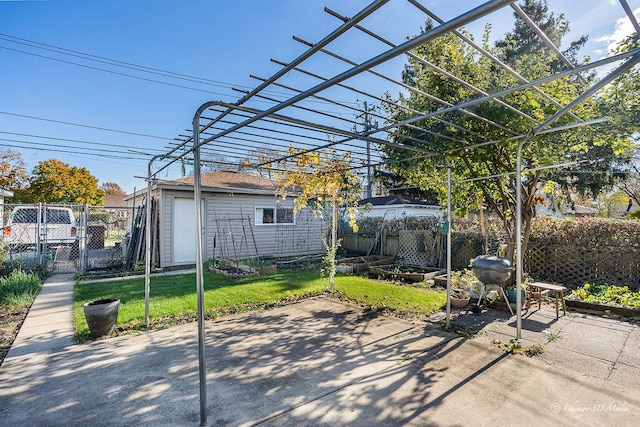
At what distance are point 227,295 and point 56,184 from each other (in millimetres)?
21516

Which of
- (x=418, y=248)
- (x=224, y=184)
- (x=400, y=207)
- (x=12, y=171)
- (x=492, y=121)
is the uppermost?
(x=12, y=171)

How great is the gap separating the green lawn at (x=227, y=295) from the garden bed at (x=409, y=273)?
0.57 metres

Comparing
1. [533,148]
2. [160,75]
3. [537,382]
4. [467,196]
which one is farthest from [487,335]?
[160,75]

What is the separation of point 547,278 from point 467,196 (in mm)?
3062

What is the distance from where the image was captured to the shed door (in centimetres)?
1000

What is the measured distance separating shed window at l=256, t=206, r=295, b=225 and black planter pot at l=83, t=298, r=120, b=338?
25.0 feet

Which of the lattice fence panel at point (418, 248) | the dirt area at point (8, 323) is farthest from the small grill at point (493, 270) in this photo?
the dirt area at point (8, 323)

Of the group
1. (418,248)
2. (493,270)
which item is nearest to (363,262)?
(418,248)

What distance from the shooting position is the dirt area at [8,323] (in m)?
4.01

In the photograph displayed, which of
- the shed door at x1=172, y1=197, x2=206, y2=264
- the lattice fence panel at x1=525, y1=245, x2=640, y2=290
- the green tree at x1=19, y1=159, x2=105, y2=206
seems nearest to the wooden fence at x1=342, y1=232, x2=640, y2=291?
the lattice fence panel at x1=525, y1=245, x2=640, y2=290

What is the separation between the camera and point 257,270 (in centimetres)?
880

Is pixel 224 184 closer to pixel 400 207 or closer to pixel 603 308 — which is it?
pixel 400 207

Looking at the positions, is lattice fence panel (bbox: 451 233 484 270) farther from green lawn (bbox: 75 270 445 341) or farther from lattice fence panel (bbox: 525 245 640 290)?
green lawn (bbox: 75 270 445 341)

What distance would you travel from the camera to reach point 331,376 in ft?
10.5
